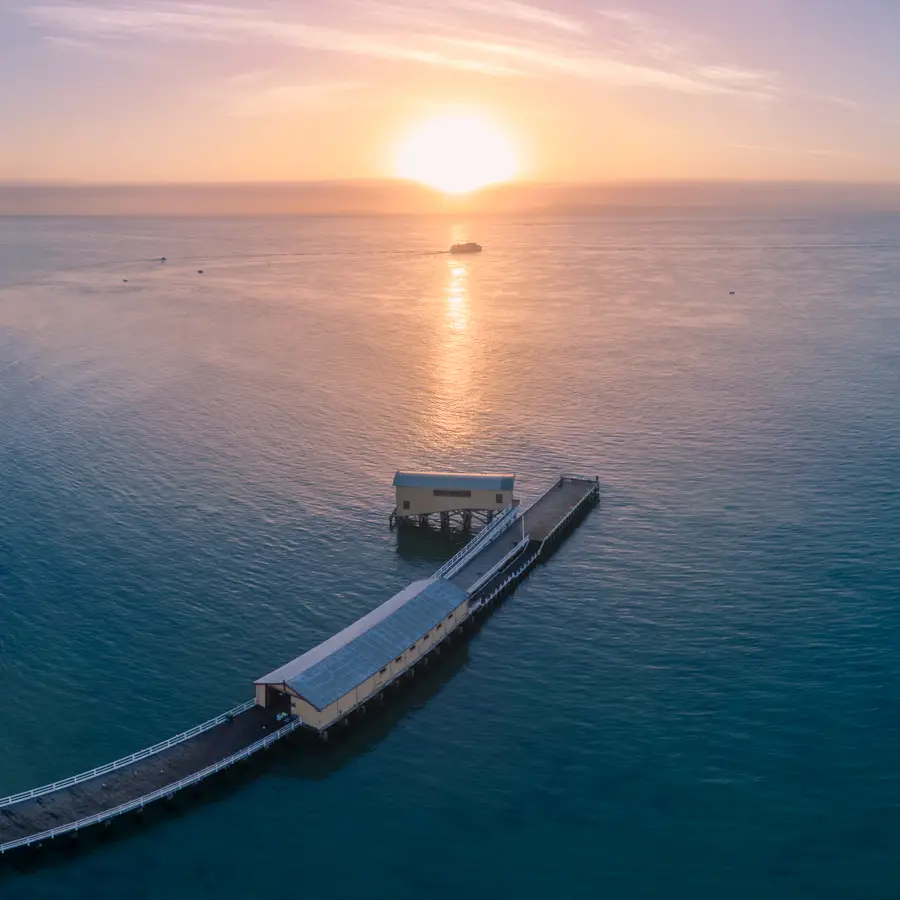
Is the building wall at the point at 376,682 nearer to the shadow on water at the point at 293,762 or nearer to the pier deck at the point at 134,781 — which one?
the shadow on water at the point at 293,762

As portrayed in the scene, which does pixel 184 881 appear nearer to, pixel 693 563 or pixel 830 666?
pixel 830 666

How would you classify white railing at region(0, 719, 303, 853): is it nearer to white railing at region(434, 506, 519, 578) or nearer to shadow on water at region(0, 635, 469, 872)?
shadow on water at region(0, 635, 469, 872)

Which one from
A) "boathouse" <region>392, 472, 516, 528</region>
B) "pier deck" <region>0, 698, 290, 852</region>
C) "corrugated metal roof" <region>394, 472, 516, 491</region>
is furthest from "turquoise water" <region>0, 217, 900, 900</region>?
"corrugated metal roof" <region>394, 472, 516, 491</region>

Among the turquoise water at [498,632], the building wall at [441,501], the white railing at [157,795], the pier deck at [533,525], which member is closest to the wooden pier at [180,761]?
the white railing at [157,795]

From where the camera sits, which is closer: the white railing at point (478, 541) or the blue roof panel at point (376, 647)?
the blue roof panel at point (376, 647)

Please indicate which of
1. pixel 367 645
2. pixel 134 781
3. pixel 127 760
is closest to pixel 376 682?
pixel 367 645

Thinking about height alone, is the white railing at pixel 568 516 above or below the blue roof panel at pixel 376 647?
above
